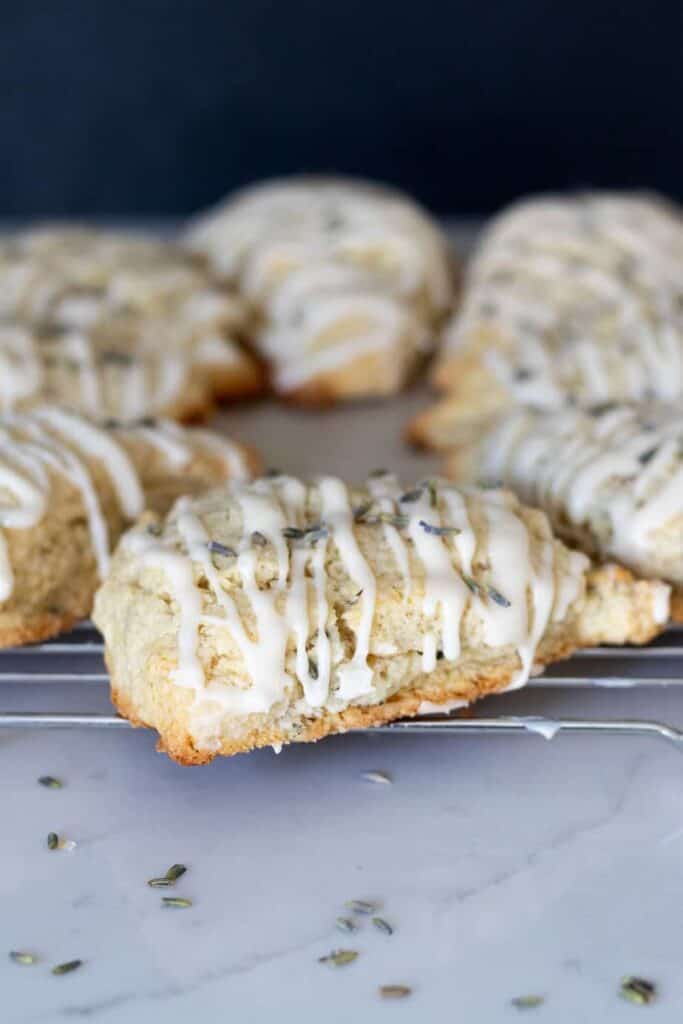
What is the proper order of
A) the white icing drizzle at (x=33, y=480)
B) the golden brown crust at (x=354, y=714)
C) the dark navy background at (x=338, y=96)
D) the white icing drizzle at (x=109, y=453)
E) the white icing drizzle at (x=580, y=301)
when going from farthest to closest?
the dark navy background at (x=338, y=96) → the white icing drizzle at (x=580, y=301) → the white icing drizzle at (x=109, y=453) → the white icing drizzle at (x=33, y=480) → the golden brown crust at (x=354, y=714)

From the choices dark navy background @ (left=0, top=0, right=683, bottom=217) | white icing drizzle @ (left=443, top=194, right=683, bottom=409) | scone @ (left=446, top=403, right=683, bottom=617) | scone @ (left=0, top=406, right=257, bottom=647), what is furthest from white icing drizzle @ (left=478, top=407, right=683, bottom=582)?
dark navy background @ (left=0, top=0, right=683, bottom=217)

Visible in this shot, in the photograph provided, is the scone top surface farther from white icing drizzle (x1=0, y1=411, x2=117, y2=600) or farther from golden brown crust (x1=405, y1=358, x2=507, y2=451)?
golden brown crust (x1=405, y1=358, x2=507, y2=451)

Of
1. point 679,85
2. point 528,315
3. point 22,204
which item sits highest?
point 679,85

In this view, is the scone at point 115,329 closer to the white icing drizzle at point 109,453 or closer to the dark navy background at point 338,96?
the white icing drizzle at point 109,453

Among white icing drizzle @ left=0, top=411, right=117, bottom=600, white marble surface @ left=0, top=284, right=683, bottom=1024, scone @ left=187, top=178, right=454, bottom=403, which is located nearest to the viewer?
white marble surface @ left=0, top=284, right=683, bottom=1024

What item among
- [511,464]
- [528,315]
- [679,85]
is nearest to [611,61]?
[679,85]

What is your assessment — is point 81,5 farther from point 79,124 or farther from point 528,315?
point 528,315

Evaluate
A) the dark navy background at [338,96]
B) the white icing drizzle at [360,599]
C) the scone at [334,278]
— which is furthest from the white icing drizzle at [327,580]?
the dark navy background at [338,96]
